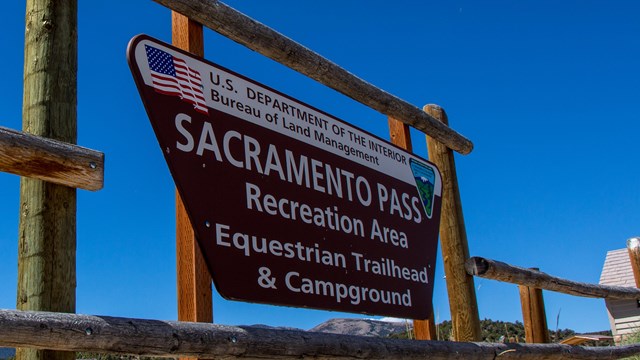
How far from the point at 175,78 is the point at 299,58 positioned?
1.21 m

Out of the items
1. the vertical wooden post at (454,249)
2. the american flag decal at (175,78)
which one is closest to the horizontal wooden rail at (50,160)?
the american flag decal at (175,78)

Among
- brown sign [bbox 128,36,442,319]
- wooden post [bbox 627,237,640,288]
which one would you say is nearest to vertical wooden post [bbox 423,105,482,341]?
brown sign [bbox 128,36,442,319]

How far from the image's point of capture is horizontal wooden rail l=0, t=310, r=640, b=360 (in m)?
2.46

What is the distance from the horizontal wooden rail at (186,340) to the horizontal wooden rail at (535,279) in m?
0.98

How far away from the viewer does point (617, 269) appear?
24297 millimetres

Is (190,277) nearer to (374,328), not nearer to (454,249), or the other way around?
(454,249)

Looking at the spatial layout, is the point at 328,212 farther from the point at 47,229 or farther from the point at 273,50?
the point at 47,229

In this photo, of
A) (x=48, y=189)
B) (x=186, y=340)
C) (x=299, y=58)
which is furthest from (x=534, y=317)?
(x=48, y=189)

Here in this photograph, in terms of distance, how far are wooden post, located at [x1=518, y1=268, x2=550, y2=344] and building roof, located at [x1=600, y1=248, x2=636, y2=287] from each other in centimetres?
1822

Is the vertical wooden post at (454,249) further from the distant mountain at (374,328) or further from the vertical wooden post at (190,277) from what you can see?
the vertical wooden post at (190,277)

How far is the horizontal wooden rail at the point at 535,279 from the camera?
18.0ft

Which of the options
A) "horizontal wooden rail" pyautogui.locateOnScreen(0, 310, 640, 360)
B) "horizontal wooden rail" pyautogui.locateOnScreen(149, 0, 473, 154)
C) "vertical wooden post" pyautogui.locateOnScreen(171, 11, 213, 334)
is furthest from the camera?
"horizontal wooden rail" pyautogui.locateOnScreen(149, 0, 473, 154)

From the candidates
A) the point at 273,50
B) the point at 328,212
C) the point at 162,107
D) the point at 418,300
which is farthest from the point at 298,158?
the point at 418,300

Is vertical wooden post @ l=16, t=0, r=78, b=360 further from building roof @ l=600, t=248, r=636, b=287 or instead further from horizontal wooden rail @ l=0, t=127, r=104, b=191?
building roof @ l=600, t=248, r=636, b=287
